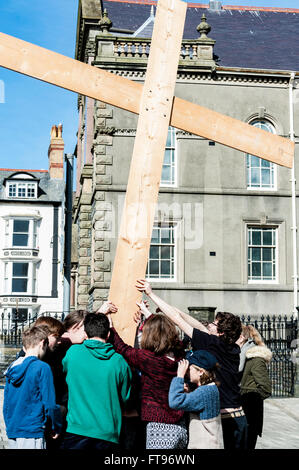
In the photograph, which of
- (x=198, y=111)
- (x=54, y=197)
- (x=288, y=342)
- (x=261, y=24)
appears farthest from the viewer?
(x=54, y=197)

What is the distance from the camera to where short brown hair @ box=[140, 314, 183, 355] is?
4.65 m

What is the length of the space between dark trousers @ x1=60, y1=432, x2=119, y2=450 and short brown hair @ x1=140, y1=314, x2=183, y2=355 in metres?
0.75

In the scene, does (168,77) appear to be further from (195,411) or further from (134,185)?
(195,411)

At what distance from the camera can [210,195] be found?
22.3 meters

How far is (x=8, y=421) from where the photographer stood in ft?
15.4

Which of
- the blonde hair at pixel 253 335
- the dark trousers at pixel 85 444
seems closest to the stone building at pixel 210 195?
the blonde hair at pixel 253 335

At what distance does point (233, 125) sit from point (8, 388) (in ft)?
9.05

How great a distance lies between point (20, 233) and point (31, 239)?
83cm

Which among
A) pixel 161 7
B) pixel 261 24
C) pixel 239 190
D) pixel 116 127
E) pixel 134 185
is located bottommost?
pixel 134 185

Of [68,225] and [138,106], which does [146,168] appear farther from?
[68,225]

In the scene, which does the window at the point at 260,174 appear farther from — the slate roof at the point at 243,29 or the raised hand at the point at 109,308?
the raised hand at the point at 109,308

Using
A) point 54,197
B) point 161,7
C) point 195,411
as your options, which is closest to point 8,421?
point 195,411

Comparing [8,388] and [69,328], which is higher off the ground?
[69,328]

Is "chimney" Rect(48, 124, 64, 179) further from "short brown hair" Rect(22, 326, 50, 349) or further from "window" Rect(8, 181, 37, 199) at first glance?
"short brown hair" Rect(22, 326, 50, 349)
